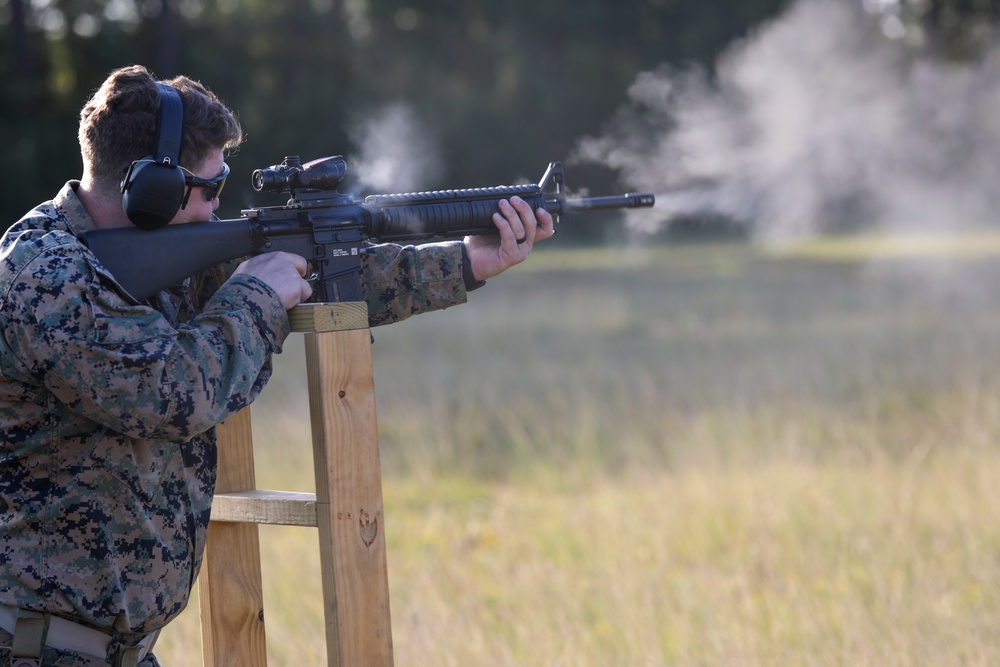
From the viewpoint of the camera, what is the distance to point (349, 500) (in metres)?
2.36

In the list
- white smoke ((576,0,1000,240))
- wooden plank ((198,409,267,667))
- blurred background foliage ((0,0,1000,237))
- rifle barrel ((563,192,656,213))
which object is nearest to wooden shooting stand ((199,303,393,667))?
wooden plank ((198,409,267,667))

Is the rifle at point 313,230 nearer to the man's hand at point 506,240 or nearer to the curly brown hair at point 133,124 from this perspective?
the man's hand at point 506,240

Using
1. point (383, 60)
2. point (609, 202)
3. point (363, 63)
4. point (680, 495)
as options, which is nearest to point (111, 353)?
point (609, 202)

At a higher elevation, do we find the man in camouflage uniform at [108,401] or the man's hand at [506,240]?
the man's hand at [506,240]

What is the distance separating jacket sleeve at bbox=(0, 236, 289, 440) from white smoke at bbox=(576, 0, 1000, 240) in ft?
23.5

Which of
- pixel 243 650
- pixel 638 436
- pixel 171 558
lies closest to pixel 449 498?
pixel 638 436

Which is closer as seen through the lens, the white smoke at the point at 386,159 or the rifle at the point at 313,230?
the rifle at the point at 313,230

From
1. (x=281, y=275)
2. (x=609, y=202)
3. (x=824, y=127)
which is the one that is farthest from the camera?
(x=824, y=127)

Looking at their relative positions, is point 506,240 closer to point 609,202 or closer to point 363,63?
point 609,202

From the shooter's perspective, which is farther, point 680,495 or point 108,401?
point 680,495

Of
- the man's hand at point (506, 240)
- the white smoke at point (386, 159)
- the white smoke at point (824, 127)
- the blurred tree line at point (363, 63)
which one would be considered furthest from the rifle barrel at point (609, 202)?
the blurred tree line at point (363, 63)

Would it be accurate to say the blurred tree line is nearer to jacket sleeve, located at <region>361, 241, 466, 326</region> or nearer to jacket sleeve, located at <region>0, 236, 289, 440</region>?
jacket sleeve, located at <region>361, 241, 466, 326</region>

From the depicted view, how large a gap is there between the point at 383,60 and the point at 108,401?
84.9 ft

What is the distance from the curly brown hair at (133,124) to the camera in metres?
2.30
